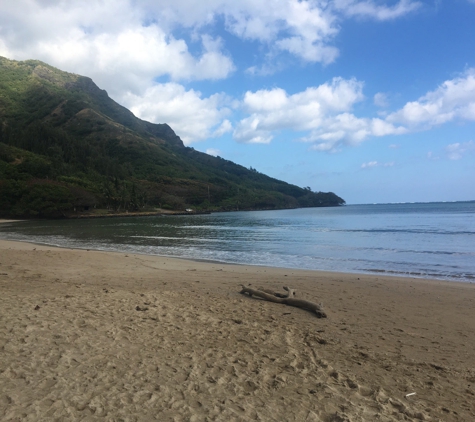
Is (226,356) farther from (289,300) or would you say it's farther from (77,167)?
(77,167)

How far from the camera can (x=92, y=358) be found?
15.5ft

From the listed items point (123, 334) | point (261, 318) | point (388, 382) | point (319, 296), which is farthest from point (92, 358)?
point (319, 296)

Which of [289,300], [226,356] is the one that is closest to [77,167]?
[289,300]

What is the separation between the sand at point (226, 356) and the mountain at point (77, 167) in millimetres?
78971

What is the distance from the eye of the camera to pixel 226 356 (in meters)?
5.02

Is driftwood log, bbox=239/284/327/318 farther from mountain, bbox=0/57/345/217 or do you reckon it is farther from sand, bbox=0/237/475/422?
mountain, bbox=0/57/345/217

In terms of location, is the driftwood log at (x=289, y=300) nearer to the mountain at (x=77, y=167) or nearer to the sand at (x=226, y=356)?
the sand at (x=226, y=356)

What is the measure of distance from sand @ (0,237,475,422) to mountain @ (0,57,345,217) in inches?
3109

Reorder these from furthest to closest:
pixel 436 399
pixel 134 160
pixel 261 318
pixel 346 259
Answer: pixel 134 160, pixel 346 259, pixel 261 318, pixel 436 399

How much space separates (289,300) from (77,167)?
127177 mm

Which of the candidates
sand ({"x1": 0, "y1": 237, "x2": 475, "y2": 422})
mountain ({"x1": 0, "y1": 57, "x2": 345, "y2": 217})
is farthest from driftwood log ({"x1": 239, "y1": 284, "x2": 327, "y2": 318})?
mountain ({"x1": 0, "y1": 57, "x2": 345, "y2": 217})

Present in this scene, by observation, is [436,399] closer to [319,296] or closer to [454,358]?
[454,358]

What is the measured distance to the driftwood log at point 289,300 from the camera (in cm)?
771

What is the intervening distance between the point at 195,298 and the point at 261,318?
2.31 meters
